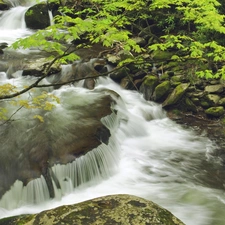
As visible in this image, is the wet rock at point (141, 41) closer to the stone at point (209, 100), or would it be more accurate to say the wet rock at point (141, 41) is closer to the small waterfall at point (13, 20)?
the stone at point (209, 100)

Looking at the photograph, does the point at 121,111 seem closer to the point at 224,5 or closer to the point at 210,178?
the point at 210,178

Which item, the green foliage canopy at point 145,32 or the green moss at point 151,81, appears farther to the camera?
the green moss at point 151,81

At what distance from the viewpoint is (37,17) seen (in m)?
15.4

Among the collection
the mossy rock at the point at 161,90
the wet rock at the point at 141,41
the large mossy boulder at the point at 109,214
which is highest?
the wet rock at the point at 141,41

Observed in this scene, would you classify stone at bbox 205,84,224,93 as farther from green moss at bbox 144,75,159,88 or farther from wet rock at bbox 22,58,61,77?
wet rock at bbox 22,58,61,77

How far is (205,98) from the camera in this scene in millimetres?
9477

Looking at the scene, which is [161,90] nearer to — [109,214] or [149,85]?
[149,85]

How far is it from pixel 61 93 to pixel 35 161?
13.5 feet

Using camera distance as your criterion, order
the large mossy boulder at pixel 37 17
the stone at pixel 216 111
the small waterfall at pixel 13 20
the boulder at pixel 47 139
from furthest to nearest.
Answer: the small waterfall at pixel 13 20
the large mossy boulder at pixel 37 17
the stone at pixel 216 111
the boulder at pixel 47 139

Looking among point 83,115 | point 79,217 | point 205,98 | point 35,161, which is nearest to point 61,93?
point 83,115

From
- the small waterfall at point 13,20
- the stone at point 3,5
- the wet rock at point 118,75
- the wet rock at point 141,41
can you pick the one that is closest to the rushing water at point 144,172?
the wet rock at point 118,75

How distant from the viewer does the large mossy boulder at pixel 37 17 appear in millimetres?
15375

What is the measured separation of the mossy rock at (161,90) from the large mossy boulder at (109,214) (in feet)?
23.0

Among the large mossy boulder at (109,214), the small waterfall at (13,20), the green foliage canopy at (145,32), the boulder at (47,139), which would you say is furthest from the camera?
the small waterfall at (13,20)
